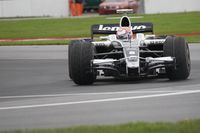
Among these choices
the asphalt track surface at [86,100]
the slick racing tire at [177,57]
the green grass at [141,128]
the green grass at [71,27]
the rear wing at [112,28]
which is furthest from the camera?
the green grass at [71,27]

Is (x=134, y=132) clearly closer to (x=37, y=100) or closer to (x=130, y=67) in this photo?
(x=37, y=100)

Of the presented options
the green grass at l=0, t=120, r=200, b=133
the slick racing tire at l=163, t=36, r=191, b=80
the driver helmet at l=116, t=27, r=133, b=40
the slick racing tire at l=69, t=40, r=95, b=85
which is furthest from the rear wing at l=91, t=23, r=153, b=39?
the green grass at l=0, t=120, r=200, b=133

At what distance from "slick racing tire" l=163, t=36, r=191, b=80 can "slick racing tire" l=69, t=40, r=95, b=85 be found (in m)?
1.53

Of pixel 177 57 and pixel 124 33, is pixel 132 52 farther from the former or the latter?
pixel 124 33

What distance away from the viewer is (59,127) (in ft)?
30.9

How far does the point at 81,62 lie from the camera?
15.2m

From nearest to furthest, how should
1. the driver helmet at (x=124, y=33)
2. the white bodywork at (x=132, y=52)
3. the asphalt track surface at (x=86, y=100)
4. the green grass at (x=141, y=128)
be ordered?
the green grass at (x=141, y=128) → the asphalt track surface at (x=86, y=100) → the white bodywork at (x=132, y=52) → the driver helmet at (x=124, y=33)

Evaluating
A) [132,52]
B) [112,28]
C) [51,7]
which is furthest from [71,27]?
[132,52]

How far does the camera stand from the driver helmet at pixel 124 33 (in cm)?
1623

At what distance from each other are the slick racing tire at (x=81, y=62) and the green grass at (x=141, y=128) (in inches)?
243

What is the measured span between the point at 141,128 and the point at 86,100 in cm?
366

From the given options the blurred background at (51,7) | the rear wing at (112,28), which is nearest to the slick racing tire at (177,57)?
the rear wing at (112,28)

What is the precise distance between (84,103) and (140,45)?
4238 millimetres

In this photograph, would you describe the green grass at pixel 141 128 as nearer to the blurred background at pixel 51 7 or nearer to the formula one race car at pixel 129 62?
the formula one race car at pixel 129 62
